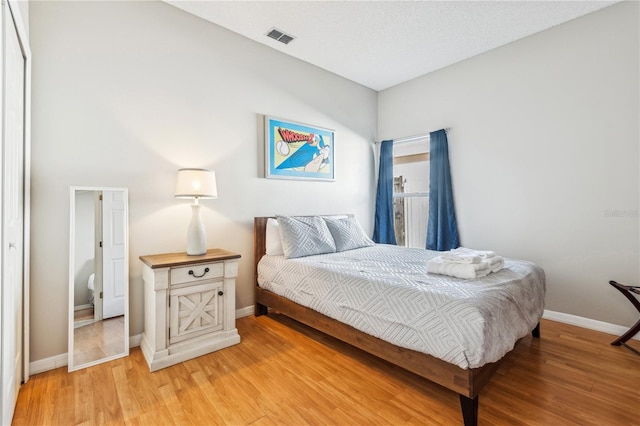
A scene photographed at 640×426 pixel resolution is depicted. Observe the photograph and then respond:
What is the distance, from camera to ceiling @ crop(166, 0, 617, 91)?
2.60m

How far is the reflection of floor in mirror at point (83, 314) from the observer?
6.86 feet

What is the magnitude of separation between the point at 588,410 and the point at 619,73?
2.70 m

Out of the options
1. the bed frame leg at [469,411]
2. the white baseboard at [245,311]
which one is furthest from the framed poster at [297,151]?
the bed frame leg at [469,411]

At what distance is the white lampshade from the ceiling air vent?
1.61 metres

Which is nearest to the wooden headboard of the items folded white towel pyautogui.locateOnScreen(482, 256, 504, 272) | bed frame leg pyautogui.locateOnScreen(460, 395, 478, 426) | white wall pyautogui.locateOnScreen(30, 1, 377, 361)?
white wall pyautogui.locateOnScreen(30, 1, 377, 361)

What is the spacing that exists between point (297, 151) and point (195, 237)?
1.58 metres

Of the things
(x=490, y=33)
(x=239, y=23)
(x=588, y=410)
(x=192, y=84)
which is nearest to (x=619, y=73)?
(x=490, y=33)

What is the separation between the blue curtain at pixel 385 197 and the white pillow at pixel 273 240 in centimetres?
187

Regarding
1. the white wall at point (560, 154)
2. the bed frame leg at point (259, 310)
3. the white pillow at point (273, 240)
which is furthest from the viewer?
the bed frame leg at point (259, 310)

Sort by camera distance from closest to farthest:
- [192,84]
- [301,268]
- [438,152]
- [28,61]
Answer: [28,61] < [301,268] < [192,84] < [438,152]

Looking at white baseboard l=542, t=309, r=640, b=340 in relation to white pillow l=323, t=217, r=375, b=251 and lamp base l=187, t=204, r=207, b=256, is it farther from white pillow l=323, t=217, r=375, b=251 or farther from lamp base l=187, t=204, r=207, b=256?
lamp base l=187, t=204, r=207, b=256

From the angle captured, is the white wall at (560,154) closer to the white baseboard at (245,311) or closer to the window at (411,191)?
the window at (411,191)

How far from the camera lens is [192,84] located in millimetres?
2713

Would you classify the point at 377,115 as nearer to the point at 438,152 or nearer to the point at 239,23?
the point at 438,152
